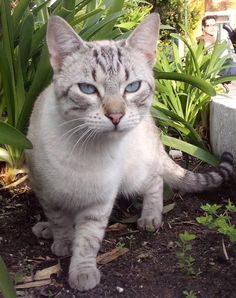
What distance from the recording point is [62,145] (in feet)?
6.59

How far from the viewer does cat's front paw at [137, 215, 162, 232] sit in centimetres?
243

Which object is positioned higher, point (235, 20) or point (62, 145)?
point (62, 145)

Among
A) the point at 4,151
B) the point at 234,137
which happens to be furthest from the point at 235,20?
the point at 4,151

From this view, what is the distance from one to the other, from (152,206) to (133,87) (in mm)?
823

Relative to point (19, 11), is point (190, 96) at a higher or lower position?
lower

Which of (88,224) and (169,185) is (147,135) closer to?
(169,185)

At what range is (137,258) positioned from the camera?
2.13m

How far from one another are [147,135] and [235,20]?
1051 centimetres

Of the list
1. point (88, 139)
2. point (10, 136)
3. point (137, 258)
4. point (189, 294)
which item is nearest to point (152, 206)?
point (137, 258)

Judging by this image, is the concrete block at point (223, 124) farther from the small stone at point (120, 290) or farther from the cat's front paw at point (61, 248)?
the small stone at point (120, 290)

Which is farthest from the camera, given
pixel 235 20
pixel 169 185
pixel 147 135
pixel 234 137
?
pixel 235 20

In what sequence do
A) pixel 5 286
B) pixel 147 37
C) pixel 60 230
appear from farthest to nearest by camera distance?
pixel 60 230 → pixel 147 37 → pixel 5 286

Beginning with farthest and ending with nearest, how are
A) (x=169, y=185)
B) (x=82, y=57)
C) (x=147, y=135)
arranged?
(x=169, y=185)
(x=147, y=135)
(x=82, y=57)

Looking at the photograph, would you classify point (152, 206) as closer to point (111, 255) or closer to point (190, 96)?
point (111, 255)
